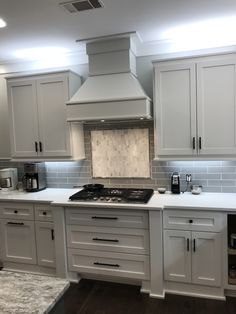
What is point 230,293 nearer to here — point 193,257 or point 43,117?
point 193,257

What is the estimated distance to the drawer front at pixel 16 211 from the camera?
10.4 ft

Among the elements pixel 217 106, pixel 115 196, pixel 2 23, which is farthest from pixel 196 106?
pixel 2 23

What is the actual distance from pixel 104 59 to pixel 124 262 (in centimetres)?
223

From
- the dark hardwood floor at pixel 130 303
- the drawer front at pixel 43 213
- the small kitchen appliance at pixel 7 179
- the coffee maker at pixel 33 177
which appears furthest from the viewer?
the small kitchen appliance at pixel 7 179

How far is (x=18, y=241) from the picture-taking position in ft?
10.6

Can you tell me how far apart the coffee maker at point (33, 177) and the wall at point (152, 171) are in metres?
0.17

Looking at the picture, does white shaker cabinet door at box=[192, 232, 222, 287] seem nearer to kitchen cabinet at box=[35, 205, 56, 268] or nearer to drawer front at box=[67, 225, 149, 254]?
drawer front at box=[67, 225, 149, 254]

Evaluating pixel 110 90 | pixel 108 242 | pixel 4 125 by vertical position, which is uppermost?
pixel 110 90

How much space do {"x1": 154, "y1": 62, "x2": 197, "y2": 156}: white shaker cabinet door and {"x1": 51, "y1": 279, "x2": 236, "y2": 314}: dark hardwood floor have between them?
148 cm

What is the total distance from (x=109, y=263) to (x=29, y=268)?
42.9 inches

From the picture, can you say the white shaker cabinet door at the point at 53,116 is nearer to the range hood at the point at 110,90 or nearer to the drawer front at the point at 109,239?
the range hood at the point at 110,90

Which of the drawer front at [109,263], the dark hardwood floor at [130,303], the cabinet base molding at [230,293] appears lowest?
the dark hardwood floor at [130,303]

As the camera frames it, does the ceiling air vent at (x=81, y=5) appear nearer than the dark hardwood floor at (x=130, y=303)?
Yes

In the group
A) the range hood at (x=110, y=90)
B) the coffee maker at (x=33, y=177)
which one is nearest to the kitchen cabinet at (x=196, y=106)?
the range hood at (x=110, y=90)
